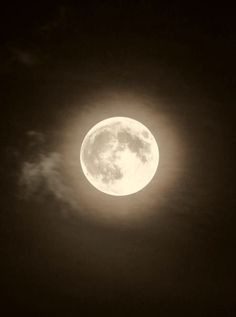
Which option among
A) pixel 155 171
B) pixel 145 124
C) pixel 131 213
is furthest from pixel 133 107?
→ pixel 131 213

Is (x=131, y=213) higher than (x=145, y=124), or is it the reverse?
(x=145, y=124)

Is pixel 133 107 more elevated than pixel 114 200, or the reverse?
pixel 133 107

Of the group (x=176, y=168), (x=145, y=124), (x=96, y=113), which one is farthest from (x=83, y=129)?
(x=176, y=168)

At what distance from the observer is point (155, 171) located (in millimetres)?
7961

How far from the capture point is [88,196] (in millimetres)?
8180

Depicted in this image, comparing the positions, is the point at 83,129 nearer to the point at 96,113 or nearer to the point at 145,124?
the point at 96,113

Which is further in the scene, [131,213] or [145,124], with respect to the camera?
[131,213]

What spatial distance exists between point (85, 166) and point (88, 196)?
0.73m

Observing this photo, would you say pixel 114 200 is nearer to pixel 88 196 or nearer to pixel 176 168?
pixel 88 196

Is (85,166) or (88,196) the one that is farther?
(88,196)

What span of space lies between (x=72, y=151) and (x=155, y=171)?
1.12m

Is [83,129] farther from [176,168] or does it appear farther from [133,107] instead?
[176,168]

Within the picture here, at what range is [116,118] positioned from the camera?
7727 millimetres

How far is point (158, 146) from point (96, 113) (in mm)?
912
